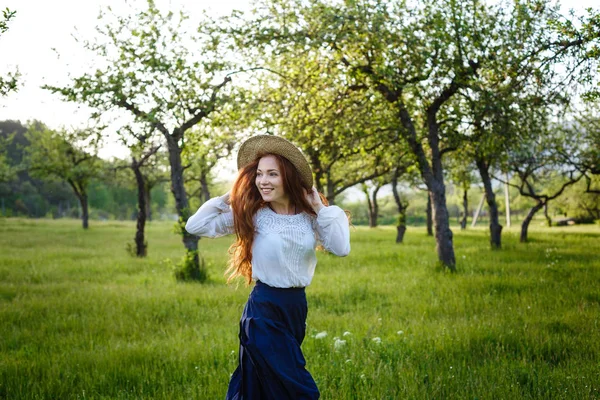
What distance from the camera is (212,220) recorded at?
403 cm

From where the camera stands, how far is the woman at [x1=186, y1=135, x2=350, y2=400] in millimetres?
3551

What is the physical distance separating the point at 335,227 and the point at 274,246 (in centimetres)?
47

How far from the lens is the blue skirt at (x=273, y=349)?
3.50 metres

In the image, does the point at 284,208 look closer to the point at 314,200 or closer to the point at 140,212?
the point at 314,200

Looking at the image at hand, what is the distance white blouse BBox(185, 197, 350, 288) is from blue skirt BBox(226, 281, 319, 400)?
0.39 ft

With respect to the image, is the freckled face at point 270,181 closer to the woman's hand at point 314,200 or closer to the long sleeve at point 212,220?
the woman's hand at point 314,200

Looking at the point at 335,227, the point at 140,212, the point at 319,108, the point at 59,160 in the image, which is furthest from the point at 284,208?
the point at 59,160

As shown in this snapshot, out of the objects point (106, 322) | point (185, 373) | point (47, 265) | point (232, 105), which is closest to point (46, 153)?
point (47, 265)

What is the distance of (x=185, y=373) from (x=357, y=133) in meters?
8.68

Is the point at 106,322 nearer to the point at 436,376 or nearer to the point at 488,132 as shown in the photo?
the point at 436,376

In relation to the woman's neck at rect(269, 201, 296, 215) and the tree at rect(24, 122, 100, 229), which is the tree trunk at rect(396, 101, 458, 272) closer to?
the woman's neck at rect(269, 201, 296, 215)

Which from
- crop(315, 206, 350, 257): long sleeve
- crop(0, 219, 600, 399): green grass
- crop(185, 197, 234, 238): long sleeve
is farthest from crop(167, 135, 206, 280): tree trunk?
crop(315, 206, 350, 257): long sleeve

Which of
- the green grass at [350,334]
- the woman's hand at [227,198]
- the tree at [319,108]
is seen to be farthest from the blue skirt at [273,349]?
the tree at [319,108]

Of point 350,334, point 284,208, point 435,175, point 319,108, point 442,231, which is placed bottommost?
point 350,334
